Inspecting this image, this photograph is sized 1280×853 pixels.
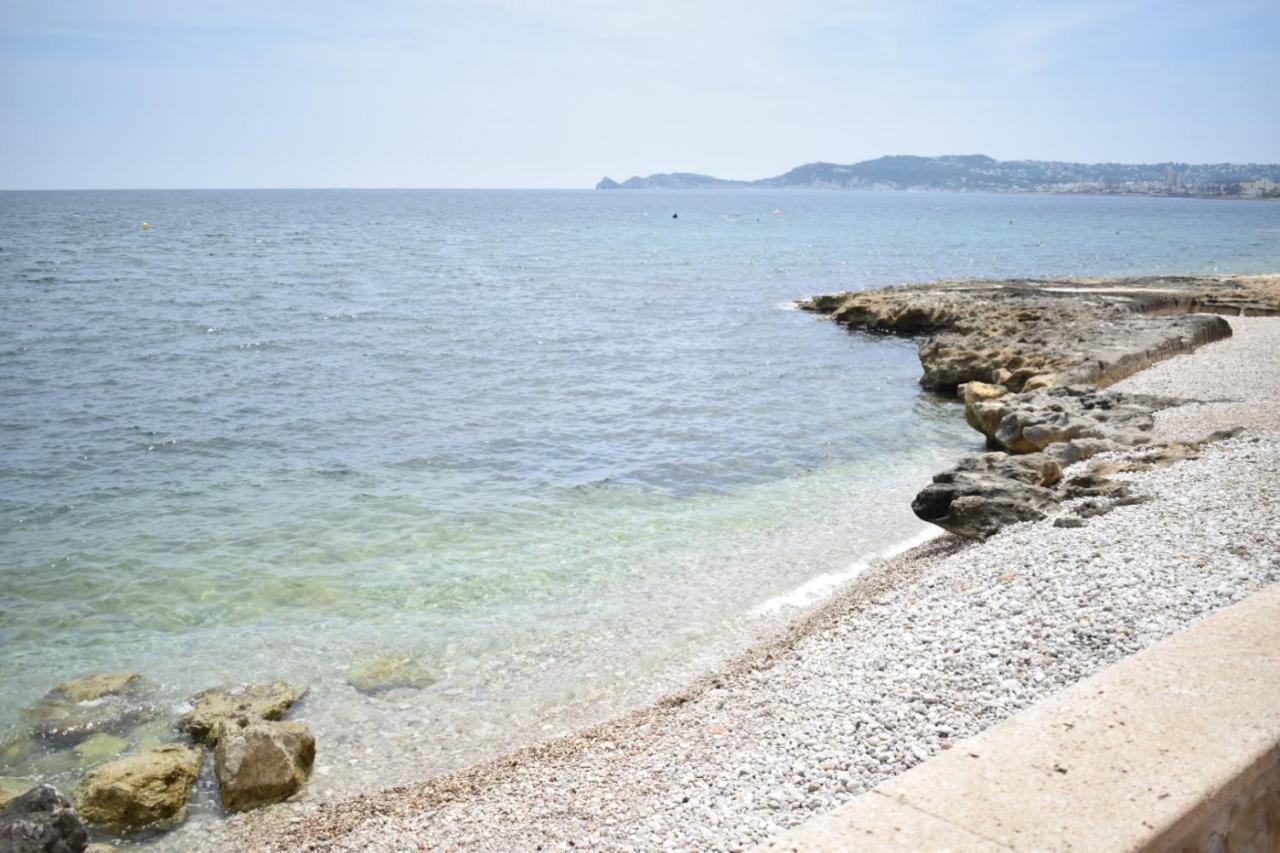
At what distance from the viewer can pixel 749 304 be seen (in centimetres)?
4116

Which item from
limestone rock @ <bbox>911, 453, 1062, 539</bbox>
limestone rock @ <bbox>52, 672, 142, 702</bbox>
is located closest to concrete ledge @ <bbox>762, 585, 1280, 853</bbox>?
limestone rock @ <bbox>911, 453, 1062, 539</bbox>

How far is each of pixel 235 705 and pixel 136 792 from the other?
150cm

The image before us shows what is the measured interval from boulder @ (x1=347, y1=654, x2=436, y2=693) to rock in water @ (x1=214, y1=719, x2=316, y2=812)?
1593 millimetres

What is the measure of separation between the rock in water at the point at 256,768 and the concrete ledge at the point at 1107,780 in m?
5.17

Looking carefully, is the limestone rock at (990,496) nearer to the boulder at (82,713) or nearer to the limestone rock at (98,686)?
the boulder at (82,713)

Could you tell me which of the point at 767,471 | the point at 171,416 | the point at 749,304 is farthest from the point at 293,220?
the point at 767,471

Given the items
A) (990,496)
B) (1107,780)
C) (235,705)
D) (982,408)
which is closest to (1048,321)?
(982,408)

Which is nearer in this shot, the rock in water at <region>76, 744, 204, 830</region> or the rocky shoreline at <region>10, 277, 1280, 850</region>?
the rocky shoreline at <region>10, 277, 1280, 850</region>

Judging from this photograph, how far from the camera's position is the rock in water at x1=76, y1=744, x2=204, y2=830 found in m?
7.05

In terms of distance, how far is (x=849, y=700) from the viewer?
6.40 meters

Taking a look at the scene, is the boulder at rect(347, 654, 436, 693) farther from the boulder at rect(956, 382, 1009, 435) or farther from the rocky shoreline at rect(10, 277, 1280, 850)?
the boulder at rect(956, 382, 1009, 435)

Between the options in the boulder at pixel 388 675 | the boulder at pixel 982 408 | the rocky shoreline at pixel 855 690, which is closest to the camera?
the rocky shoreline at pixel 855 690

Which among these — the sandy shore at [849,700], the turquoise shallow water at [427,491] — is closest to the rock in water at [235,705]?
the turquoise shallow water at [427,491]

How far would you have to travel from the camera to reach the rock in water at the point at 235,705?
27.1ft
